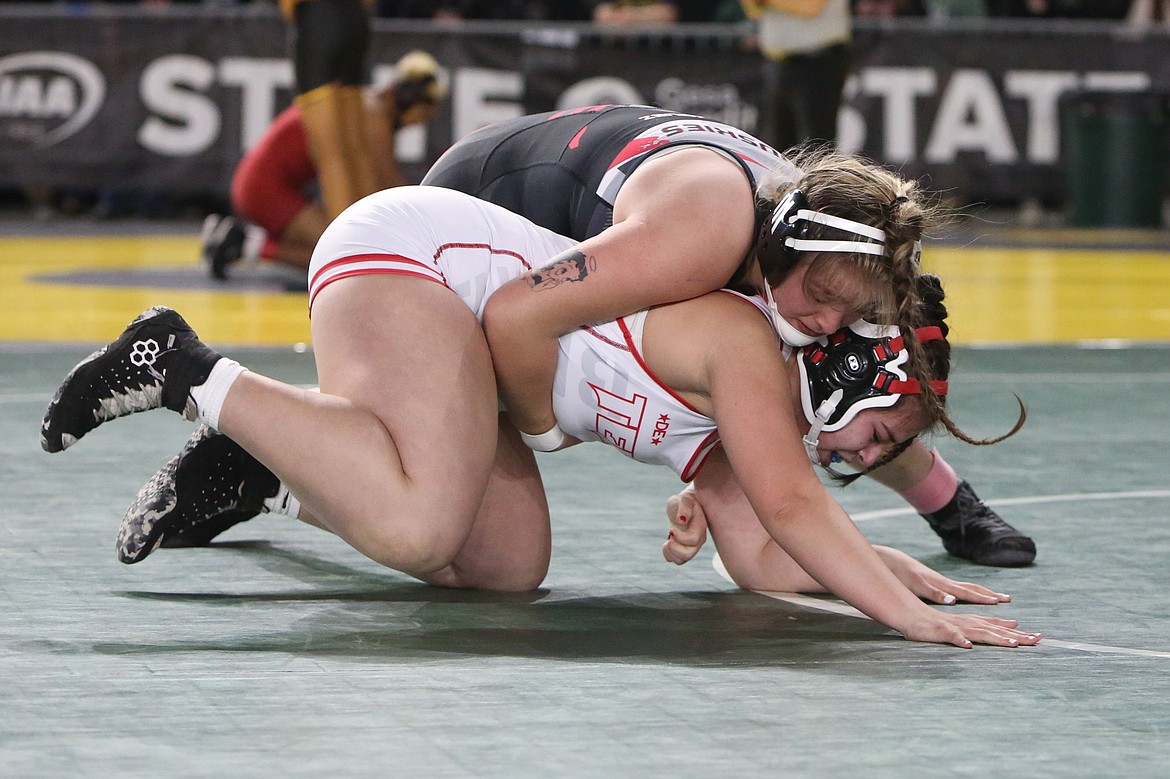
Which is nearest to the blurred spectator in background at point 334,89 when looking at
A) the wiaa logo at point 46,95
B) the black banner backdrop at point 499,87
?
the black banner backdrop at point 499,87

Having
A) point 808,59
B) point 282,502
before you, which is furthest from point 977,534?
point 808,59

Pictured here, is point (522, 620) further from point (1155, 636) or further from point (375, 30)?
point (375, 30)

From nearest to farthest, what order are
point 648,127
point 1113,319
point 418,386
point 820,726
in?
point 820,726, point 418,386, point 648,127, point 1113,319

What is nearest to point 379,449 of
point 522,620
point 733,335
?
point 522,620

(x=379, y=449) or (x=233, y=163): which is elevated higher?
(x=379, y=449)

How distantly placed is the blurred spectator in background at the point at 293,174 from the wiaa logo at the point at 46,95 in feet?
8.88

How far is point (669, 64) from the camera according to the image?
10844 mm

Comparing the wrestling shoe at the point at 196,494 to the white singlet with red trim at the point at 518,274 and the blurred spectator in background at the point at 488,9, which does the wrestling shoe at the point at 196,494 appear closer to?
the white singlet with red trim at the point at 518,274

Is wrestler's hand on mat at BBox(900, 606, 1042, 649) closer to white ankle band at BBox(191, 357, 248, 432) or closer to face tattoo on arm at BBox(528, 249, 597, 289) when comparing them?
face tattoo on arm at BBox(528, 249, 597, 289)

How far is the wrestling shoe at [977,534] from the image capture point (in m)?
3.29

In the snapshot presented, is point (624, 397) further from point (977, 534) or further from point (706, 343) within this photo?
point (977, 534)

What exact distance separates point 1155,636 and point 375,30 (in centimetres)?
859

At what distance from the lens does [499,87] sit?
35.2 feet

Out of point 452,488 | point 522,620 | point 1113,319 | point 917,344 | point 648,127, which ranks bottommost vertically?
point 1113,319
